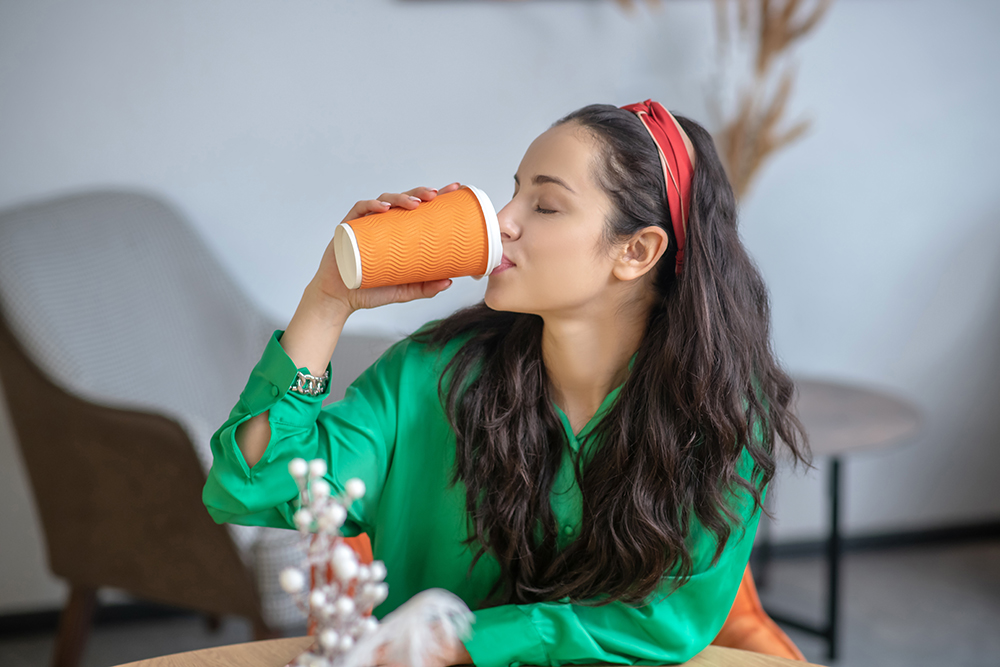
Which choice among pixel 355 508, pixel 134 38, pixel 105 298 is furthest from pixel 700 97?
pixel 355 508

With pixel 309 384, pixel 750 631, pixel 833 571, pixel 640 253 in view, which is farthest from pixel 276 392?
pixel 833 571

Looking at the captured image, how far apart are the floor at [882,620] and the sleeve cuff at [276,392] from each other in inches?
55.9

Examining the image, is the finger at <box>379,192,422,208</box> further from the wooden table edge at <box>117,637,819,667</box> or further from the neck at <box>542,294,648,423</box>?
the wooden table edge at <box>117,637,819,667</box>

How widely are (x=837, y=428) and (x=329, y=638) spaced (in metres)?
1.68

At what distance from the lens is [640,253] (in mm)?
1051

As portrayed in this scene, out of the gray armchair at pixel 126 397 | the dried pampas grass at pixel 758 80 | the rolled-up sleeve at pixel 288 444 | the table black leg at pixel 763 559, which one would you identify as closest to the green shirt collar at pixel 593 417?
the rolled-up sleeve at pixel 288 444

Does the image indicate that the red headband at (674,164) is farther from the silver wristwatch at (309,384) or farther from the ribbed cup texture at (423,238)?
the silver wristwatch at (309,384)

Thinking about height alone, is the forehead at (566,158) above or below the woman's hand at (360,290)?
above

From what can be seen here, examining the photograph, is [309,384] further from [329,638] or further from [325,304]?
[329,638]

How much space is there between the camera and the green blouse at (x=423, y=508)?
94 cm

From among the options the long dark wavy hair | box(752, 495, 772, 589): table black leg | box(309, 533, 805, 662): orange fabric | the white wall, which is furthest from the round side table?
the long dark wavy hair

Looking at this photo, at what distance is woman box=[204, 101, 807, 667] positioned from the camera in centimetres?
99

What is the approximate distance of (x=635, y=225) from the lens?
102 cm

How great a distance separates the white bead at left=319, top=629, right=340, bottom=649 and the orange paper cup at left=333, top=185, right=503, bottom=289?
0.41m
